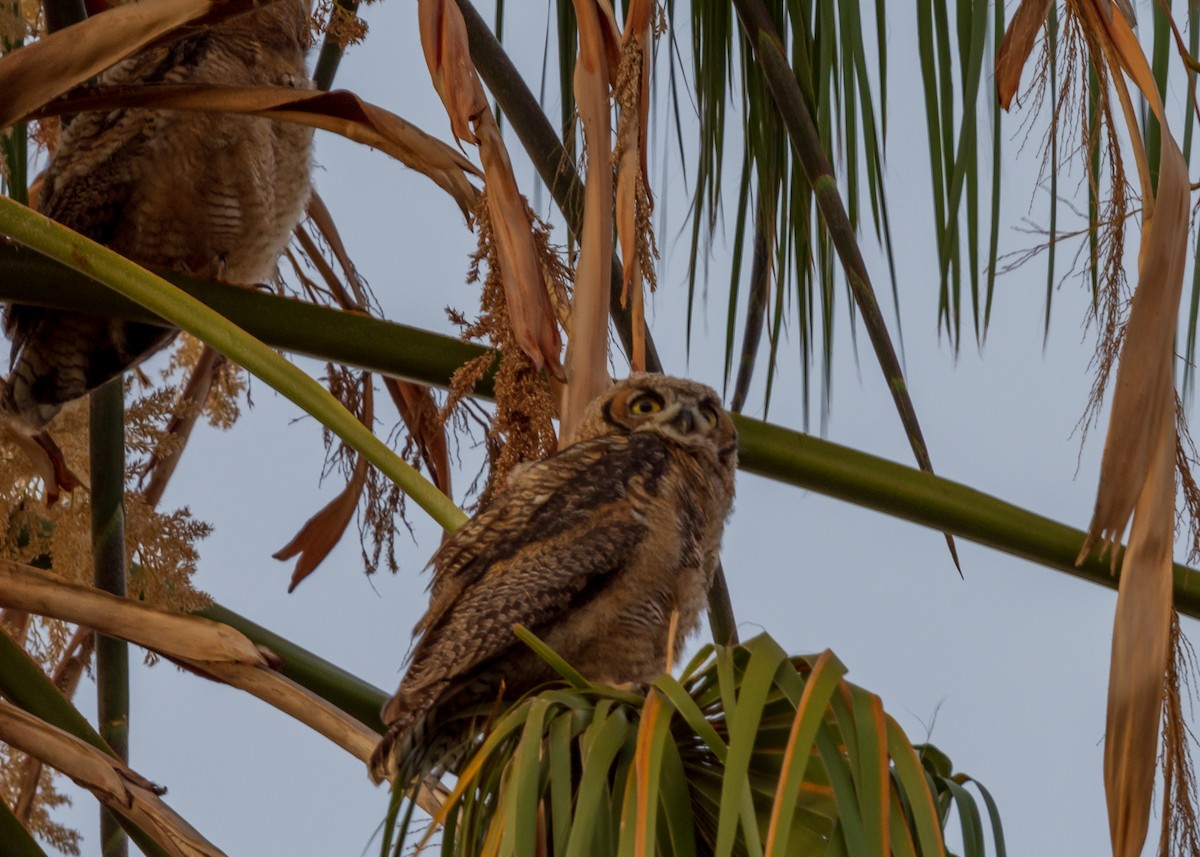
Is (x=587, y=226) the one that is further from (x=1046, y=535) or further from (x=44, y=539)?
(x=44, y=539)

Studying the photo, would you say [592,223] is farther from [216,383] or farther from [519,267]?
[216,383]

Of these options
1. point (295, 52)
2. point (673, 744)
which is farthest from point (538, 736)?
point (295, 52)

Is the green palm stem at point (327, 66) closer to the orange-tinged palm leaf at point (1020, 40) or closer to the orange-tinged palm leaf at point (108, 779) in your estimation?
the orange-tinged palm leaf at point (108, 779)

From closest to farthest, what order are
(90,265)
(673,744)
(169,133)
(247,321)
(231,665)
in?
(673,744), (90,265), (231,665), (247,321), (169,133)

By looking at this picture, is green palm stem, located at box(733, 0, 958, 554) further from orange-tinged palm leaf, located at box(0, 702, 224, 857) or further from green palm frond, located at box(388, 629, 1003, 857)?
orange-tinged palm leaf, located at box(0, 702, 224, 857)

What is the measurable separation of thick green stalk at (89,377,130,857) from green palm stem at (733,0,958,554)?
46.4 inches

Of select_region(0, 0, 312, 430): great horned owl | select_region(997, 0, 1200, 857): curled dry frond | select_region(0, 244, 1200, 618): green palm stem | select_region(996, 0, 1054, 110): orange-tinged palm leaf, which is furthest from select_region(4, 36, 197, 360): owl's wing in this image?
select_region(997, 0, 1200, 857): curled dry frond

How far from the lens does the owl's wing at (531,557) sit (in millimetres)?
1927

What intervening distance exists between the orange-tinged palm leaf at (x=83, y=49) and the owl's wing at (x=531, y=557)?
0.75 meters

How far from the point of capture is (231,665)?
1.95m

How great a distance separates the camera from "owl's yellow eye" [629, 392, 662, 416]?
271cm

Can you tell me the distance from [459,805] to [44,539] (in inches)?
59.0

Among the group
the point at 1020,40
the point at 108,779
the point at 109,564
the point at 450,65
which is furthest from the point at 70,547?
the point at 1020,40

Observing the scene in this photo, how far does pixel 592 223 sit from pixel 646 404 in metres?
0.92
